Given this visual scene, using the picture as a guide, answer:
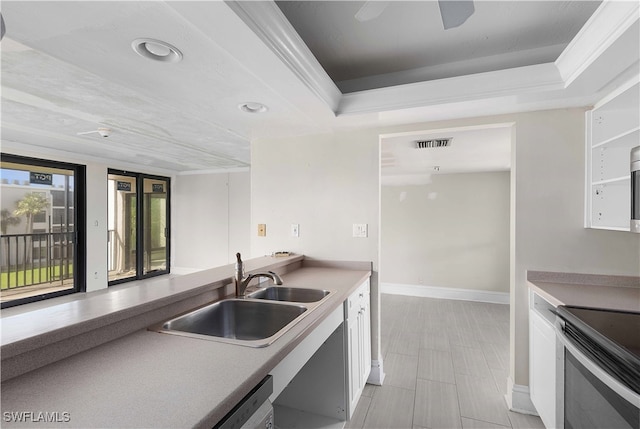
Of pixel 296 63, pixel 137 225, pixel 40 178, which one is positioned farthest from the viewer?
pixel 137 225

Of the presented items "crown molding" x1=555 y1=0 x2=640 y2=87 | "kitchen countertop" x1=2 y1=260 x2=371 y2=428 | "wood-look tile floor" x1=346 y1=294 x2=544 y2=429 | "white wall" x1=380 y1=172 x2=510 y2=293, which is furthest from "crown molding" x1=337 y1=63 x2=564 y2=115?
"white wall" x1=380 y1=172 x2=510 y2=293

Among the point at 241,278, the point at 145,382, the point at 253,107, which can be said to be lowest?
the point at 145,382

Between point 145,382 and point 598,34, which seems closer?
point 145,382

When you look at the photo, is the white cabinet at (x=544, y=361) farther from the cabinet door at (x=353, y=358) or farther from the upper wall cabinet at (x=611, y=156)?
the cabinet door at (x=353, y=358)

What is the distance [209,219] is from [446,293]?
4945mm

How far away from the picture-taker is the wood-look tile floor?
207 centimetres

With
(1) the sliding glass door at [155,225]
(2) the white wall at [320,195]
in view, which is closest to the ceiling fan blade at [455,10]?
(2) the white wall at [320,195]

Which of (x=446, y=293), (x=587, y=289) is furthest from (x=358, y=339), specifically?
(x=446, y=293)

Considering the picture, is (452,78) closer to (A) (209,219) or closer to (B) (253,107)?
(B) (253,107)

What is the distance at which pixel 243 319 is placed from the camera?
169 centimetres

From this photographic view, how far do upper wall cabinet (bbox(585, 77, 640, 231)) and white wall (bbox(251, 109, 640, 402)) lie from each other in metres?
0.07

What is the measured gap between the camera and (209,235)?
6.48 m

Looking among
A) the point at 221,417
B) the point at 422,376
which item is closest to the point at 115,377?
the point at 221,417

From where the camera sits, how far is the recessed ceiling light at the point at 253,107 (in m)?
2.03
